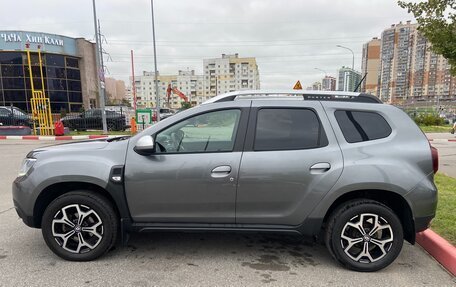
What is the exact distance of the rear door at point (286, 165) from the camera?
9.85ft

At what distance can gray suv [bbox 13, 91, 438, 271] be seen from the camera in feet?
9.86

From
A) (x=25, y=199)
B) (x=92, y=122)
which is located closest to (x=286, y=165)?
(x=25, y=199)

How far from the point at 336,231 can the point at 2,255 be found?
347cm

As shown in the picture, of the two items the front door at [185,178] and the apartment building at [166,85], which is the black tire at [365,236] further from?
the apartment building at [166,85]

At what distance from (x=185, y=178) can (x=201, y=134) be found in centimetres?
50

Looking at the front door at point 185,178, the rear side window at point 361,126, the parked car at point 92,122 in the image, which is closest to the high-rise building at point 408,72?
the parked car at point 92,122

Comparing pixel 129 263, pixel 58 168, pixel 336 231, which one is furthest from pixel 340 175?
pixel 58 168

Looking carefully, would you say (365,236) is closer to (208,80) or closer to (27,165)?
(27,165)

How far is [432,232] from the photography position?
11.9 ft

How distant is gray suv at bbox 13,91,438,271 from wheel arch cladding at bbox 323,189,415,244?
12mm

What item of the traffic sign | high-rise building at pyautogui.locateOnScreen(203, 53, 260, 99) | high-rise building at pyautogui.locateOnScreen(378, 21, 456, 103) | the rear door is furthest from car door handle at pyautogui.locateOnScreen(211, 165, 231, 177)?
high-rise building at pyautogui.locateOnScreen(203, 53, 260, 99)

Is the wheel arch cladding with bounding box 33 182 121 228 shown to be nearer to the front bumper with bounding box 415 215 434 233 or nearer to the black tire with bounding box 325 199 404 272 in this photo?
the black tire with bounding box 325 199 404 272

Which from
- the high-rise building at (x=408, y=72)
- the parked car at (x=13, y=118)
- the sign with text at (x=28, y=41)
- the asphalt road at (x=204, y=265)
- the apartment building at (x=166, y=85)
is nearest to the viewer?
the asphalt road at (x=204, y=265)

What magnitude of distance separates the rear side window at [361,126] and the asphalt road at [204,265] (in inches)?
51.9
